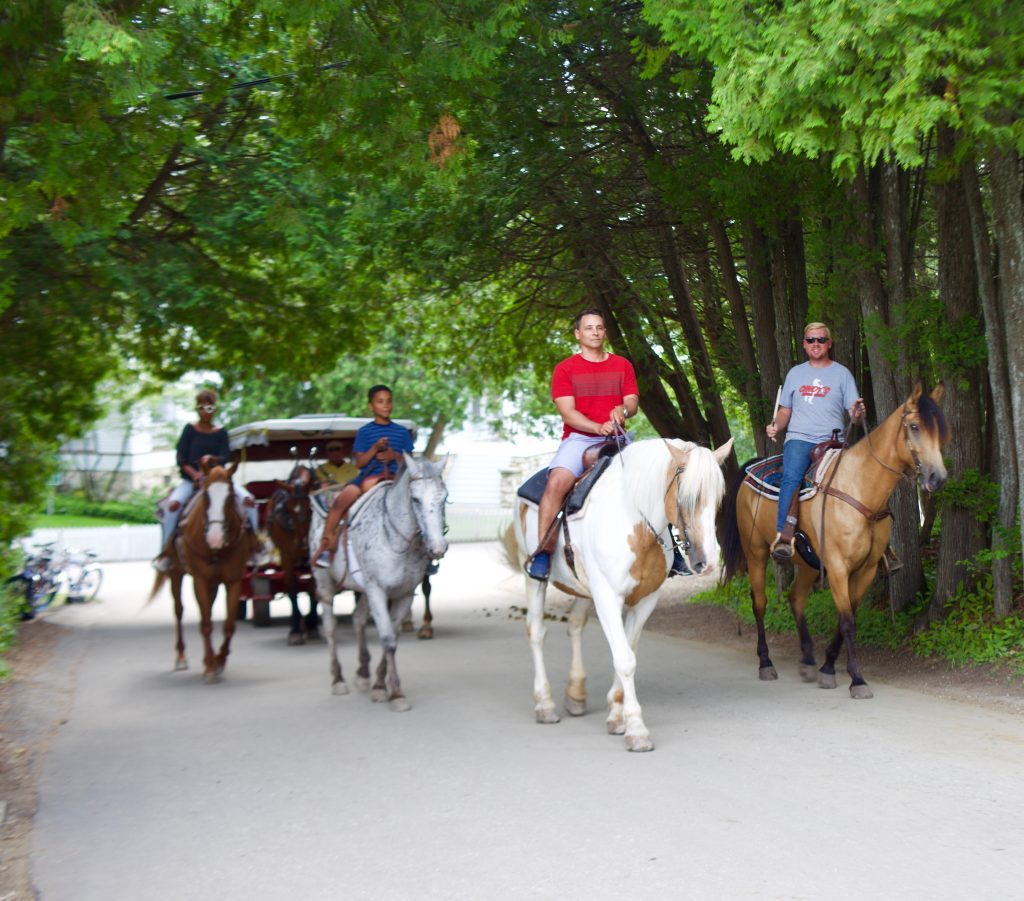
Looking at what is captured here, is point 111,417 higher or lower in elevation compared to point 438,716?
higher

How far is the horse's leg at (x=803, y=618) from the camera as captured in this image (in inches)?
421

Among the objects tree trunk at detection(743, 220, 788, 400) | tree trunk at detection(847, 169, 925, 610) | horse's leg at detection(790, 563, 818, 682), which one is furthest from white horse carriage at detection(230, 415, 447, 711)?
tree trunk at detection(743, 220, 788, 400)

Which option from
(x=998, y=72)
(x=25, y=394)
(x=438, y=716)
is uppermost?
(x=998, y=72)

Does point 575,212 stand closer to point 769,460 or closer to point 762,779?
point 769,460

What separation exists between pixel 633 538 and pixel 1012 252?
4091 mm

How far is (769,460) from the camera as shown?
11.2 metres

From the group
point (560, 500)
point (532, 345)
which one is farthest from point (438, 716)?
point (532, 345)

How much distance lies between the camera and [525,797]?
696cm

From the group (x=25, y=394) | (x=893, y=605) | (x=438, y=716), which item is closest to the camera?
(x=438, y=716)

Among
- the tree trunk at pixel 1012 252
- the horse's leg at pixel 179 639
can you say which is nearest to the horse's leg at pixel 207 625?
the horse's leg at pixel 179 639

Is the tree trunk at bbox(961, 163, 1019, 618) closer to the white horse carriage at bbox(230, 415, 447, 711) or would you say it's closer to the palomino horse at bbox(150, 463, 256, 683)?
the white horse carriage at bbox(230, 415, 447, 711)

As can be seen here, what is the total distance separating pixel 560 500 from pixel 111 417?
53188 millimetres

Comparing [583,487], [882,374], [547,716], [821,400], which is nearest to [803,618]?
[821,400]

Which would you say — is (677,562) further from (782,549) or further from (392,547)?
(392,547)
